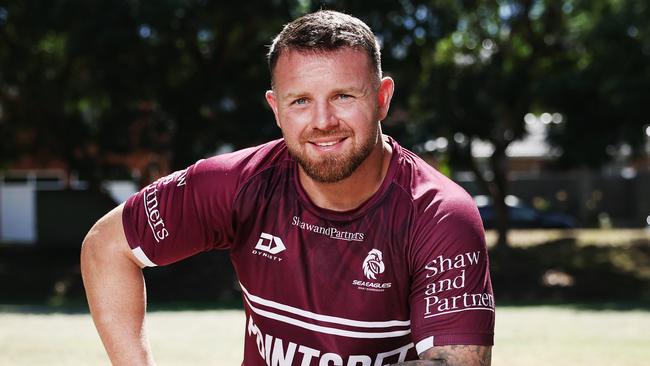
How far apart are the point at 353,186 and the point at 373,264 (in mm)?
301

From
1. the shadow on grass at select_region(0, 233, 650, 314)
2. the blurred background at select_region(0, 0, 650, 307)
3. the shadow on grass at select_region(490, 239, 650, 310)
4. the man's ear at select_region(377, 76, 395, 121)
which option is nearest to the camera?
the man's ear at select_region(377, 76, 395, 121)

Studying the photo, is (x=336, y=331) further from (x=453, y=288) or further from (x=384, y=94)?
(x=384, y=94)

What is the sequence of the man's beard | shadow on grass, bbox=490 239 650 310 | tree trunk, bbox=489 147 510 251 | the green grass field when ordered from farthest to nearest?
tree trunk, bbox=489 147 510 251 → shadow on grass, bbox=490 239 650 310 → the green grass field → the man's beard

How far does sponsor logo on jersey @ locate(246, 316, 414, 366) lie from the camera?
323 centimetres

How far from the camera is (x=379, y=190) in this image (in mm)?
3271

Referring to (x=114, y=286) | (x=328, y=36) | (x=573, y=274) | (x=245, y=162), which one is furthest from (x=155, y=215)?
(x=573, y=274)

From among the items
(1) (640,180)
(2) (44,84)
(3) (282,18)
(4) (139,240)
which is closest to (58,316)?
(3) (282,18)

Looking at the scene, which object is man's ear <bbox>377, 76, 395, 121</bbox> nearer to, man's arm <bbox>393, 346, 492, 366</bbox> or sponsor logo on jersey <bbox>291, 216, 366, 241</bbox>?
sponsor logo on jersey <bbox>291, 216, 366, 241</bbox>

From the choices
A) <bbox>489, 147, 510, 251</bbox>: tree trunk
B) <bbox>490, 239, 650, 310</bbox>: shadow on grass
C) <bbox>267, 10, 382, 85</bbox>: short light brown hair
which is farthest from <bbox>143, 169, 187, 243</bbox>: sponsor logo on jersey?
<bbox>489, 147, 510, 251</bbox>: tree trunk

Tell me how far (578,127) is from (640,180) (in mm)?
21619

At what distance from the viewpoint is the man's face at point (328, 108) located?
9.78 ft

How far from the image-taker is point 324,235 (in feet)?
10.8

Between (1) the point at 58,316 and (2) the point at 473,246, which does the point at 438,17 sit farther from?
(2) the point at 473,246

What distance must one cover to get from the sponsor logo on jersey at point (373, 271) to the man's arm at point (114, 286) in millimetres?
851
